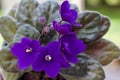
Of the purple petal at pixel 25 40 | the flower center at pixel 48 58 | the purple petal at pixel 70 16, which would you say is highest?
the purple petal at pixel 70 16

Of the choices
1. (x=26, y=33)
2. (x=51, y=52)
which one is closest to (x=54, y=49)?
(x=51, y=52)

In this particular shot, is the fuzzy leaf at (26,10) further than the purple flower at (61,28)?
Yes

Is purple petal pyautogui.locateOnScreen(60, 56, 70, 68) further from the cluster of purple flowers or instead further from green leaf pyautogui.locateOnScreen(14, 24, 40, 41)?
green leaf pyautogui.locateOnScreen(14, 24, 40, 41)

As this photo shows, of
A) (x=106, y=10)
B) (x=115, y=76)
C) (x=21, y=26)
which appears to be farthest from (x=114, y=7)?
(x=21, y=26)

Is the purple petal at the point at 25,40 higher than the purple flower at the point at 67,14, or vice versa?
the purple flower at the point at 67,14

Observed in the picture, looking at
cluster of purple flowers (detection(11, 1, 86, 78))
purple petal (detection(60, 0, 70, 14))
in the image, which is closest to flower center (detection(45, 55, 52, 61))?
cluster of purple flowers (detection(11, 1, 86, 78))

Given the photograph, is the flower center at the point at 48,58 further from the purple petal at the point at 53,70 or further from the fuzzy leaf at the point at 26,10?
the fuzzy leaf at the point at 26,10

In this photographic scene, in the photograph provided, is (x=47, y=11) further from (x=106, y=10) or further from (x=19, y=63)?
(x=106, y=10)

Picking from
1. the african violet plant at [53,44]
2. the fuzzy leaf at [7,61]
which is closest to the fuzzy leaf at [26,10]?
the african violet plant at [53,44]

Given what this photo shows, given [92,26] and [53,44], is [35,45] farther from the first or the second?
[92,26]
